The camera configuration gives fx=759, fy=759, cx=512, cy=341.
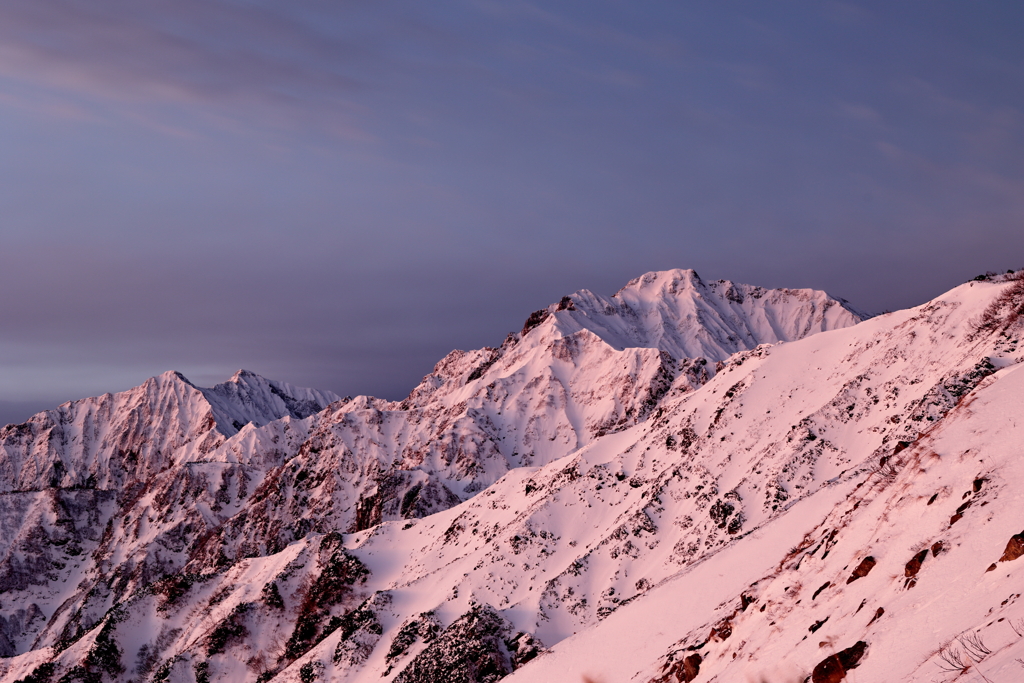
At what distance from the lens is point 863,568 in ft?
53.9

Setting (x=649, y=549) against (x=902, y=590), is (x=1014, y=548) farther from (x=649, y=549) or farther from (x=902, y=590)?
(x=649, y=549)

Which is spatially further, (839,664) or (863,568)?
(863,568)

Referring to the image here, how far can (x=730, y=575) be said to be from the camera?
28656mm

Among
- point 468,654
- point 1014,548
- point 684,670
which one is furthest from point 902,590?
point 468,654

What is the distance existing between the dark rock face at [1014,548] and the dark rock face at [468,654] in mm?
31712

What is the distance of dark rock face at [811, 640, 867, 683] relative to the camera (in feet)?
41.1

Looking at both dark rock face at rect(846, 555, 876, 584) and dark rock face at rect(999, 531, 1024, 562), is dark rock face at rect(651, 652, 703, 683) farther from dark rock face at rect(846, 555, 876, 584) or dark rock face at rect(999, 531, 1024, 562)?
dark rock face at rect(999, 531, 1024, 562)

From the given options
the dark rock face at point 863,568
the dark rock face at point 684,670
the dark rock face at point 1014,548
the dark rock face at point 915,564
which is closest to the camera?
the dark rock face at point 1014,548

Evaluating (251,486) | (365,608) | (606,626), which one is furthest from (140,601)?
(251,486)

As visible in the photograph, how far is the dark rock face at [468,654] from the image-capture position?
40844 mm

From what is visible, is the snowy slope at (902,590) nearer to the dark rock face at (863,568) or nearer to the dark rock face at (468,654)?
the dark rock face at (863,568)

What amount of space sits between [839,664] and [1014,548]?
335cm

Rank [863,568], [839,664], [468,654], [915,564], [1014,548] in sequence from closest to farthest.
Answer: [1014,548] < [839,664] < [915,564] < [863,568] < [468,654]

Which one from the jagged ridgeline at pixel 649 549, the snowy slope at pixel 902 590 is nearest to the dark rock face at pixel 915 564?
the snowy slope at pixel 902 590
